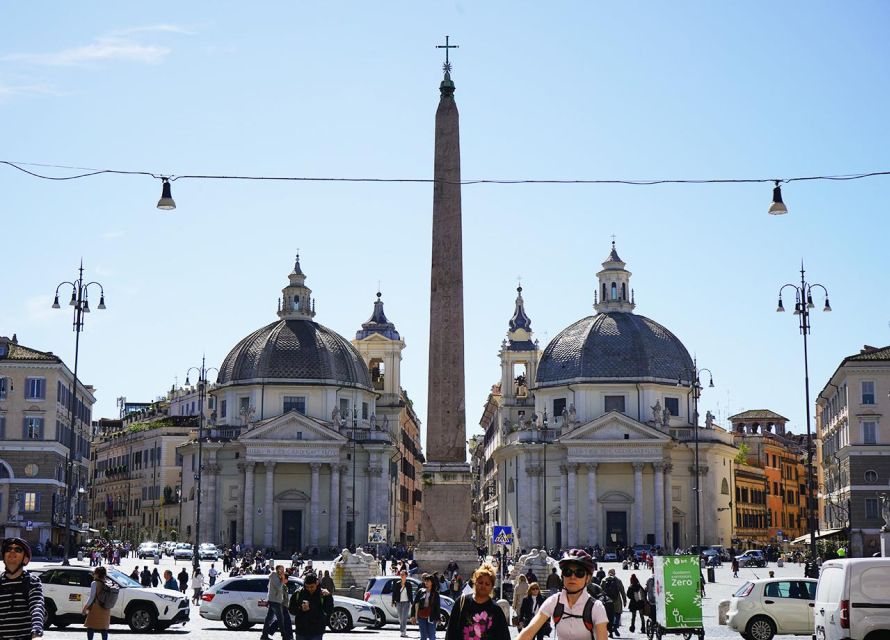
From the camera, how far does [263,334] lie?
97312 millimetres

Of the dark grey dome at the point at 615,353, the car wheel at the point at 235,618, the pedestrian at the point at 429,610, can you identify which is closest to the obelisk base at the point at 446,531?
the car wheel at the point at 235,618

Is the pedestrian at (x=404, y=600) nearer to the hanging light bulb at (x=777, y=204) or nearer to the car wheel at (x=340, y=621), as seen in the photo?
the car wheel at (x=340, y=621)

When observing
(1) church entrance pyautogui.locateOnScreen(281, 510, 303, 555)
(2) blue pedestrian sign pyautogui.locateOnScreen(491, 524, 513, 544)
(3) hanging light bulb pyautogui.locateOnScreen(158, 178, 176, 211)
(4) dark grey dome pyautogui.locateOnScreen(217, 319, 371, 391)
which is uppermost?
(4) dark grey dome pyautogui.locateOnScreen(217, 319, 371, 391)

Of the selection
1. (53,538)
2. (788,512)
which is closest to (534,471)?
(53,538)

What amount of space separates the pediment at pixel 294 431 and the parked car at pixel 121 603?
2426 inches

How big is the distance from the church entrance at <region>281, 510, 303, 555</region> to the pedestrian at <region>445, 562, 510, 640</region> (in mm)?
79665

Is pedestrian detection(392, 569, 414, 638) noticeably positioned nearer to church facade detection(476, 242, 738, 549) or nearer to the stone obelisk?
the stone obelisk

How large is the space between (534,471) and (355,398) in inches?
558

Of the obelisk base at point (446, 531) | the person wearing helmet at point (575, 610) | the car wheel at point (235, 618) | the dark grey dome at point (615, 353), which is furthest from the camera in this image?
the dark grey dome at point (615, 353)

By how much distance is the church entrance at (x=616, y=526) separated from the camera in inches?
3516

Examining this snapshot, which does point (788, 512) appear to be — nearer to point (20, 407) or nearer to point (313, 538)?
point (313, 538)

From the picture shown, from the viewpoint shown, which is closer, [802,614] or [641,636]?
[802,614]

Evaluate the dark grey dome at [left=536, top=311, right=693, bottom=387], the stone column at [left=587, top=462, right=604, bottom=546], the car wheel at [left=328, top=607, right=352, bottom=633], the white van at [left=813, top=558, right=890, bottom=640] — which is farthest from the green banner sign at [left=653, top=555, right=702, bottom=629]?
the dark grey dome at [left=536, top=311, right=693, bottom=387]

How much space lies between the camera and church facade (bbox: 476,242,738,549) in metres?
88.9
